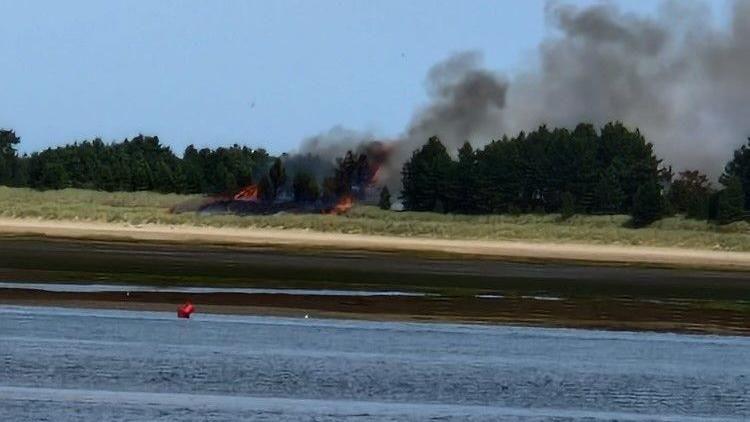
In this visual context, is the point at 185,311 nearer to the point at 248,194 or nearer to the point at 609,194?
the point at 609,194

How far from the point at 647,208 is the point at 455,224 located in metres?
10.4

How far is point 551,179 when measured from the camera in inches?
3809

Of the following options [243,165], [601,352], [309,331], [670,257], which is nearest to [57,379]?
[309,331]

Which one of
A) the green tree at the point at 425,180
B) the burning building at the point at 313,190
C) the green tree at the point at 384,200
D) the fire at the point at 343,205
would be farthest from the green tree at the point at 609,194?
the fire at the point at 343,205

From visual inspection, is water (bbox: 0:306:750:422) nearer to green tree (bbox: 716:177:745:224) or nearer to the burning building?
green tree (bbox: 716:177:745:224)

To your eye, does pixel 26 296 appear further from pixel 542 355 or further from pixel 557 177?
pixel 557 177

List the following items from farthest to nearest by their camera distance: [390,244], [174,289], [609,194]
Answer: [609,194] → [390,244] → [174,289]

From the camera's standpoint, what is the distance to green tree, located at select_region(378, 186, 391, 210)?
9575 cm

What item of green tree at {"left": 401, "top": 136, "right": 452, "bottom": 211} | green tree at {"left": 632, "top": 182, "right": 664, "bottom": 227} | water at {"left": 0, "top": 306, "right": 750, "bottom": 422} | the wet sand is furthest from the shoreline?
water at {"left": 0, "top": 306, "right": 750, "bottom": 422}

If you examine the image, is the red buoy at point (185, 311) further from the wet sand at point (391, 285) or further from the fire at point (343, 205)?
the fire at point (343, 205)

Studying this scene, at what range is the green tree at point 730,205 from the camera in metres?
89.2

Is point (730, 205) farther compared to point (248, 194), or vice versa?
point (248, 194)

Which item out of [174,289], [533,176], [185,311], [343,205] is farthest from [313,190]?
[185,311]

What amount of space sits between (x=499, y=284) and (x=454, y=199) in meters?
38.5
